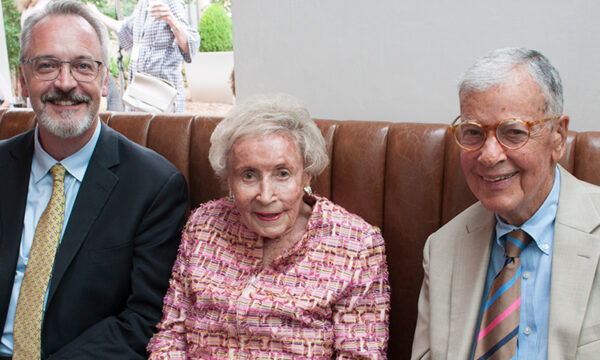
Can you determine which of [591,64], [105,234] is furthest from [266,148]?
[591,64]

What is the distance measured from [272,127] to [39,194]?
92 centimetres

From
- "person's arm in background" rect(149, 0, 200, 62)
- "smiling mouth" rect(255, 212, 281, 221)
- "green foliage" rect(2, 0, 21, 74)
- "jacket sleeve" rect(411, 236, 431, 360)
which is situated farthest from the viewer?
"green foliage" rect(2, 0, 21, 74)

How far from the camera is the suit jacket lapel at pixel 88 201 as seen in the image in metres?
1.75

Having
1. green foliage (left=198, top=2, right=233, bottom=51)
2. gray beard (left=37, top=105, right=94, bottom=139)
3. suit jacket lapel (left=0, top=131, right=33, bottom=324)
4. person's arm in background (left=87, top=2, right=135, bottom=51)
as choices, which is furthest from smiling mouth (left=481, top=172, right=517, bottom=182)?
green foliage (left=198, top=2, right=233, bottom=51)

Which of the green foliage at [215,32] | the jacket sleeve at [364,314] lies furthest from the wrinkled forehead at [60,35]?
the green foliage at [215,32]

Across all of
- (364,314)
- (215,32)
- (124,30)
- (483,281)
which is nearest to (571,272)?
(483,281)

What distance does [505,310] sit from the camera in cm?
132

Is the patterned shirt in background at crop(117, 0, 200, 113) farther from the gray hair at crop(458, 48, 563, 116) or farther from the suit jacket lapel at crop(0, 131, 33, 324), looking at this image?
Result: the gray hair at crop(458, 48, 563, 116)

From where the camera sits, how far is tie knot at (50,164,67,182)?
183cm

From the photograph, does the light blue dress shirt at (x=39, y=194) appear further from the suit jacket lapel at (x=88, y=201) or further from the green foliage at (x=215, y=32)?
the green foliage at (x=215, y=32)

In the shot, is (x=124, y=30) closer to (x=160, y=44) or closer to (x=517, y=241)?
(x=160, y=44)

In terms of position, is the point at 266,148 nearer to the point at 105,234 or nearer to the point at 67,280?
the point at 105,234

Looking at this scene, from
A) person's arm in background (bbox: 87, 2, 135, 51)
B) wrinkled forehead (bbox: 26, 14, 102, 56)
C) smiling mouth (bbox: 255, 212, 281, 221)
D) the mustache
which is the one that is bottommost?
smiling mouth (bbox: 255, 212, 281, 221)

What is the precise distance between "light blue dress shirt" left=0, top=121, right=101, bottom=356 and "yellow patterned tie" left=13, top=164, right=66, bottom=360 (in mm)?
40
